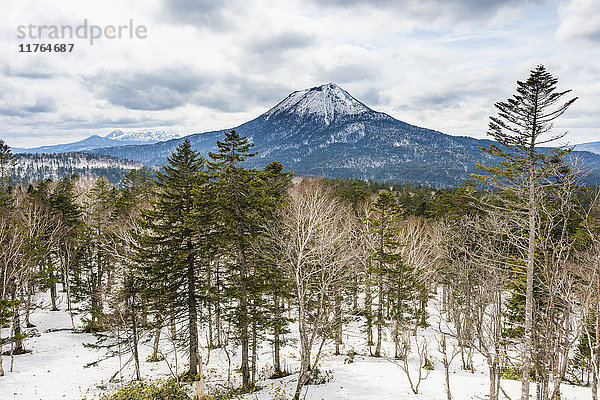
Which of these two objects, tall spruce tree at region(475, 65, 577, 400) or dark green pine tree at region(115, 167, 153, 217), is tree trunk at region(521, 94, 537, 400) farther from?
dark green pine tree at region(115, 167, 153, 217)

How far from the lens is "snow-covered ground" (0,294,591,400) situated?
16.3 meters

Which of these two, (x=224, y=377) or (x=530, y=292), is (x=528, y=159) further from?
(x=224, y=377)

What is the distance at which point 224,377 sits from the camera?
1994cm

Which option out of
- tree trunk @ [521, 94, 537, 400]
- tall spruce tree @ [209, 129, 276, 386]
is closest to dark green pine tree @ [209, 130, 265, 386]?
tall spruce tree @ [209, 129, 276, 386]

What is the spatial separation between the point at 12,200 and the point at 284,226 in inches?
1246

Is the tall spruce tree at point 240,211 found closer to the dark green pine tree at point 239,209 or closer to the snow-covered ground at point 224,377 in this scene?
the dark green pine tree at point 239,209

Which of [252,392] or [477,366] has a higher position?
[252,392]

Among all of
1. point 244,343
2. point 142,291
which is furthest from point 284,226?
point 142,291

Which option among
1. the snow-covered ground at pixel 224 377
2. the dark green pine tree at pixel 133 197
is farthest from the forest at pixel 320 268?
the dark green pine tree at pixel 133 197

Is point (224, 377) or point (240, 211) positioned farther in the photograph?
point (224, 377)

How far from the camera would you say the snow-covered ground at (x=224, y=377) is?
16.3m

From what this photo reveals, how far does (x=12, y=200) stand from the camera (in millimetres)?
31172

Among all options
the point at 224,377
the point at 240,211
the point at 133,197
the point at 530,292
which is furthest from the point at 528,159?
the point at 133,197

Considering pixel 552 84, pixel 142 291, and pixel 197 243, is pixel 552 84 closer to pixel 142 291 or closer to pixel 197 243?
pixel 197 243
